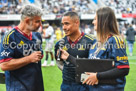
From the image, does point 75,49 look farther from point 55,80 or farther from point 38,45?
point 55,80

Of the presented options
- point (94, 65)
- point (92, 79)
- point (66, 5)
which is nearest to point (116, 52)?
point (94, 65)

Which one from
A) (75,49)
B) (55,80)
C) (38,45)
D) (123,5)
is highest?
(38,45)

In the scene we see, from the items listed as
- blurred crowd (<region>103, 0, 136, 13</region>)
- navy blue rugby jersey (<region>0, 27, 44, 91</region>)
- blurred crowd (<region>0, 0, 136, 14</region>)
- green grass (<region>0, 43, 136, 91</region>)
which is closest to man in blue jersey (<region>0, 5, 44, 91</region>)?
navy blue rugby jersey (<region>0, 27, 44, 91</region>)

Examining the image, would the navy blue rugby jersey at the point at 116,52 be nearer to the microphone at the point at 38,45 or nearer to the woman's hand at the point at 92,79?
the woman's hand at the point at 92,79

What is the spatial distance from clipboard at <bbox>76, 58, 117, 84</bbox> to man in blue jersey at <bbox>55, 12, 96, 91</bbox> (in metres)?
0.84

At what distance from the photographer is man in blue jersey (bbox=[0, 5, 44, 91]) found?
8.67 feet

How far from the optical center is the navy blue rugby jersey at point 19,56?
2646 millimetres

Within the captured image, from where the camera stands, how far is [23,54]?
2.75 m

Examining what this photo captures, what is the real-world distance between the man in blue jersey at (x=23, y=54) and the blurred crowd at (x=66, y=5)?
3123 centimetres

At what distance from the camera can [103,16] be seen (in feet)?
8.09

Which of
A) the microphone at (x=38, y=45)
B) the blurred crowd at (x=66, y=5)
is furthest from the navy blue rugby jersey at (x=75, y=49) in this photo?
the blurred crowd at (x=66, y=5)

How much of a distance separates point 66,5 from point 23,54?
37.9 meters

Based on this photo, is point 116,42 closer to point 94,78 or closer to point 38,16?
point 94,78

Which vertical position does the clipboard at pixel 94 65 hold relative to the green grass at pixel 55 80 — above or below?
above
